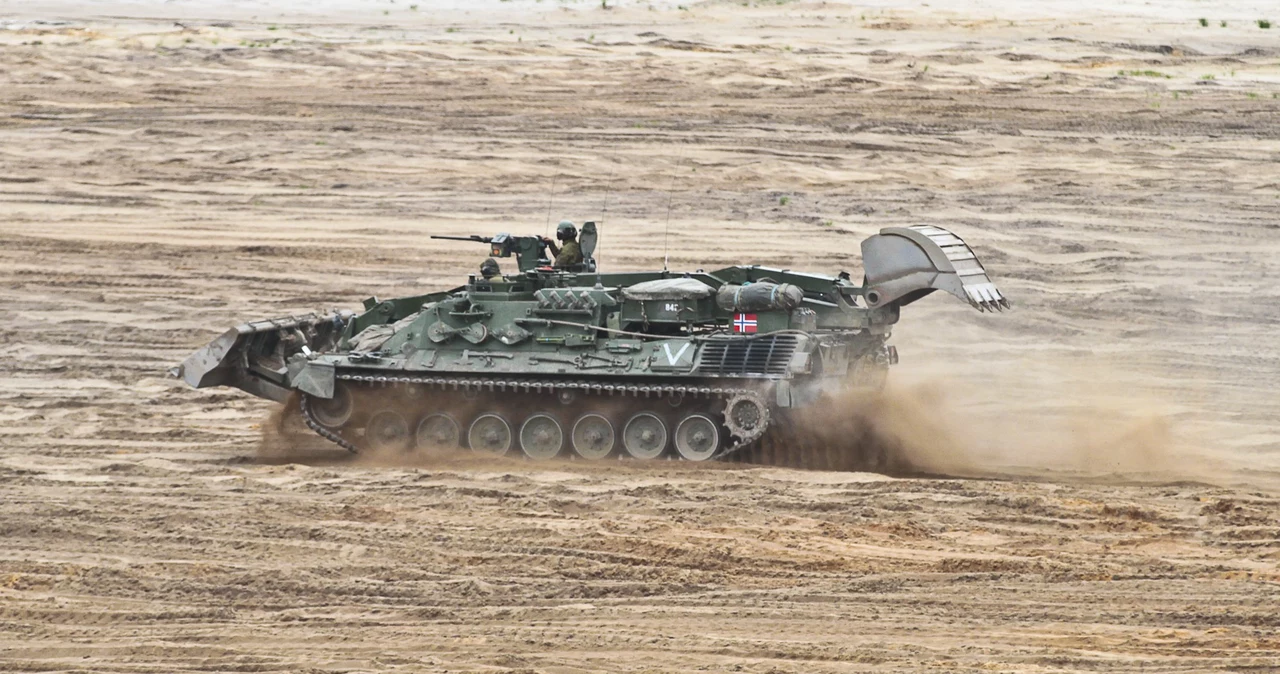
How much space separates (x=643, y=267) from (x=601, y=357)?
6.85 m

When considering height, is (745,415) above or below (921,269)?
below

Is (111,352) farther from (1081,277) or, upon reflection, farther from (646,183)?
(1081,277)

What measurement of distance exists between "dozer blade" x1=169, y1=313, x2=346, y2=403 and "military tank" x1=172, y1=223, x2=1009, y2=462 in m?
0.02

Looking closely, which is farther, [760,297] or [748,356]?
[760,297]

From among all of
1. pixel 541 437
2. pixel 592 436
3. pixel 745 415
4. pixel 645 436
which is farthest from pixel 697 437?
pixel 541 437

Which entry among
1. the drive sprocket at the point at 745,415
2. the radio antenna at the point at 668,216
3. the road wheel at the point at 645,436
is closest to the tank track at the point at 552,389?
the drive sprocket at the point at 745,415

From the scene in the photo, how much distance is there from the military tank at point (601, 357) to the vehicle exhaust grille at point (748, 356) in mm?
13

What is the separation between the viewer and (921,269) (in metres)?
15.9

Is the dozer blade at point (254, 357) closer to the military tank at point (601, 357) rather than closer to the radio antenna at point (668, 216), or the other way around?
the military tank at point (601, 357)

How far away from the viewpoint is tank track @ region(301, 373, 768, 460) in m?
15.7

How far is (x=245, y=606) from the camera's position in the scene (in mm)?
11273

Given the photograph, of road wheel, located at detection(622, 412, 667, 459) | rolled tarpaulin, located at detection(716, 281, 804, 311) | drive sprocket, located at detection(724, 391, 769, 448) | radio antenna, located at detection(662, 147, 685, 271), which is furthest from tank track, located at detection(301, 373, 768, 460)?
radio antenna, located at detection(662, 147, 685, 271)

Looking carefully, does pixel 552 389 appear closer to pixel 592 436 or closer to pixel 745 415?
pixel 592 436

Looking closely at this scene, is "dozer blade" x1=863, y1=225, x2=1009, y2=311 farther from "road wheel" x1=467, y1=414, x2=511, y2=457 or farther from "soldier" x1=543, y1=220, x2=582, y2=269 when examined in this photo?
"road wheel" x1=467, y1=414, x2=511, y2=457
